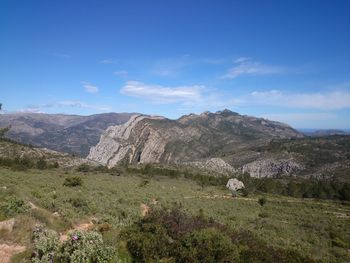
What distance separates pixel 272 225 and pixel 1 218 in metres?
19.2

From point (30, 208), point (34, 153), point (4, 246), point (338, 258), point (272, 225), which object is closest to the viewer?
point (4, 246)

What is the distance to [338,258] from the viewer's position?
17875 mm

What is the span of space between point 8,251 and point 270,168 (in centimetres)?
19140

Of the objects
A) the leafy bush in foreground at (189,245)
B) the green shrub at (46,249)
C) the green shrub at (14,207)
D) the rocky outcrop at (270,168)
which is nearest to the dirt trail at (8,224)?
the green shrub at (14,207)

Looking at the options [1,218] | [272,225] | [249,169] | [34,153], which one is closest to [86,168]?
[34,153]

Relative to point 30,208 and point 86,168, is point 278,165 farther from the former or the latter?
point 30,208

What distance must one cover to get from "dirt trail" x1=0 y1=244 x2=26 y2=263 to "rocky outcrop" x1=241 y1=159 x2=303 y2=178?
172 meters

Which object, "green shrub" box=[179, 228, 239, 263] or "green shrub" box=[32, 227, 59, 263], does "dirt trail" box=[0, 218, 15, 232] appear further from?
"green shrub" box=[179, 228, 239, 263]

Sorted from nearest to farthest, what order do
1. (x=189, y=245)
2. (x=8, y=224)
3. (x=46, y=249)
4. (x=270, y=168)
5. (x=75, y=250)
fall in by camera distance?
(x=75, y=250), (x=46, y=249), (x=189, y=245), (x=8, y=224), (x=270, y=168)

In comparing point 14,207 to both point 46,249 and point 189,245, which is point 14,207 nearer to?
point 46,249

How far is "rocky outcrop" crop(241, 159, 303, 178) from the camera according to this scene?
7047 inches

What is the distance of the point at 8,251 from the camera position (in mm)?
10500

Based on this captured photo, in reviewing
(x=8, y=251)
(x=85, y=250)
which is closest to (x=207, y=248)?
(x=85, y=250)

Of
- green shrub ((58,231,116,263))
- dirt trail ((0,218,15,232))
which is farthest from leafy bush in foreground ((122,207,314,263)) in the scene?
dirt trail ((0,218,15,232))
